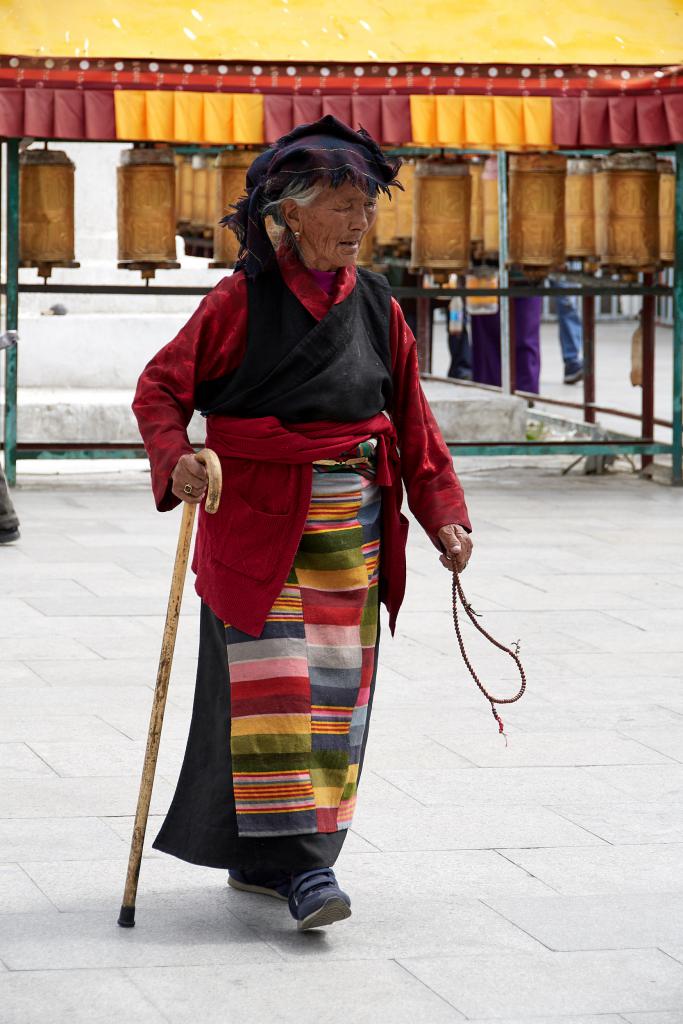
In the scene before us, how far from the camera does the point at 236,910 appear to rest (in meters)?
3.73

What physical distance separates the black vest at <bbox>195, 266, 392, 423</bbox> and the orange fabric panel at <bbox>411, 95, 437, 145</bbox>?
5.29 metres

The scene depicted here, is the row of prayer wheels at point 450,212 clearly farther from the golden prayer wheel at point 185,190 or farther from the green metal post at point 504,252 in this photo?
the golden prayer wheel at point 185,190

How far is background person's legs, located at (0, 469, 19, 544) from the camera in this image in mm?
7715

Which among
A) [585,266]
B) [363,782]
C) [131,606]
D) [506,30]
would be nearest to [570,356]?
[585,266]

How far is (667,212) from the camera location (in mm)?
9977

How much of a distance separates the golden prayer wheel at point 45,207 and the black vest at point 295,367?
221 inches

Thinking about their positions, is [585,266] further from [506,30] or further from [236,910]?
[236,910]

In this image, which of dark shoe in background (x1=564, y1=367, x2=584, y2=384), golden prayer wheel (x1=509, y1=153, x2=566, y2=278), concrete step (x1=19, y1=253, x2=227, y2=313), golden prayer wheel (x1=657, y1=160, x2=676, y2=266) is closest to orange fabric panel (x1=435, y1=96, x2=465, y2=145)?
golden prayer wheel (x1=509, y1=153, x2=566, y2=278)

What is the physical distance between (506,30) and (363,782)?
553cm

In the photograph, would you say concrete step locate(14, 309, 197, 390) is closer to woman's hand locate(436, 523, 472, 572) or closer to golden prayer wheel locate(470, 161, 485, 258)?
golden prayer wheel locate(470, 161, 485, 258)

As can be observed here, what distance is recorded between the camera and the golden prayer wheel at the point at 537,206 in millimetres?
9289

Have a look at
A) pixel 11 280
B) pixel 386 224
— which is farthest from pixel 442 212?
pixel 11 280

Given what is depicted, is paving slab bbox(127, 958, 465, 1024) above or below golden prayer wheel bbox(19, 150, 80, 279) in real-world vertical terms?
below

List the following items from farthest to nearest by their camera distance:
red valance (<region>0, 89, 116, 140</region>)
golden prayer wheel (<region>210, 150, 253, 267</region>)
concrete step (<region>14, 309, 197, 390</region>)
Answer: concrete step (<region>14, 309, 197, 390</region>) < golden prayer wheel (<region>210, 150, 253, 267</region>) < red valance (<region>0, 89, 116, 140</region>)
